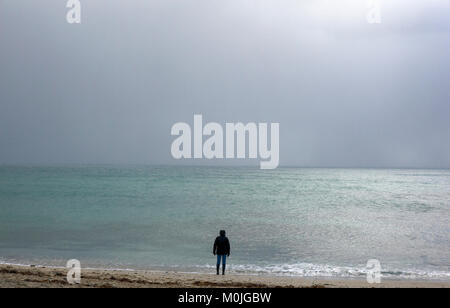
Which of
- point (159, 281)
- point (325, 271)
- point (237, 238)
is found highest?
point (159, 281)

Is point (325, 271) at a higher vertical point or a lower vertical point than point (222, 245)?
lower

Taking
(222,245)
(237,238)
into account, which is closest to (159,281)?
(222,245)

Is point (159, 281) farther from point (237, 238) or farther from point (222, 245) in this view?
point (237, 238)

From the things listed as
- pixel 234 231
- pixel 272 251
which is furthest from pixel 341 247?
pixel 234 231

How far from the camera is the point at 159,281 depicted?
12.6m

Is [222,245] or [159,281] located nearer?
[159,281]

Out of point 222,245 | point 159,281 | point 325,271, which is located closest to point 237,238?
point 325,271

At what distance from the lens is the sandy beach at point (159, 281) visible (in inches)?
448

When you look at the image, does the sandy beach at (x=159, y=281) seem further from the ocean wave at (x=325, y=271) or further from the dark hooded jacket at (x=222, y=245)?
the ocean wave at (x=325, y=271)

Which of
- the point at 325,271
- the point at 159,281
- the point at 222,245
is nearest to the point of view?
the point at 159,281

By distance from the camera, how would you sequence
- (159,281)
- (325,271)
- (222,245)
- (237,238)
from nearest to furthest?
(159,281) < (222,245) < (325,271) < (237,238)

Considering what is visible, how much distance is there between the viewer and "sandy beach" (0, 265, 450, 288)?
37.3 ft
